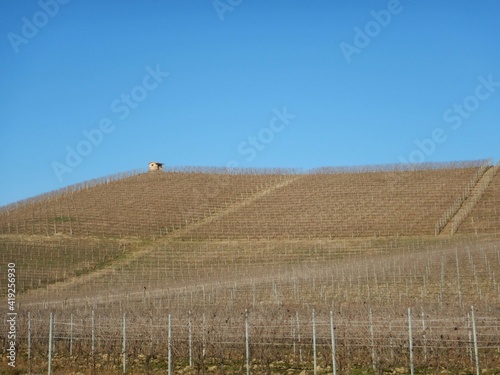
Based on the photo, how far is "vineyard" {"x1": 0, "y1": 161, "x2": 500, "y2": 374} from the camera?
17.0m

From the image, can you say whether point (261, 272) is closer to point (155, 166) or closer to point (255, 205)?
point (255, 205)

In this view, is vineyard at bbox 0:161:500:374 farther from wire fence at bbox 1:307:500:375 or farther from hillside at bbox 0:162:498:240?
hillside at bbox 0:162:498:240

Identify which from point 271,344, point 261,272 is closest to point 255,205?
point 261,272

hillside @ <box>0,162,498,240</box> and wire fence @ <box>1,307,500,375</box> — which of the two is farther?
hillside @ <box>0,162,498,240</box>

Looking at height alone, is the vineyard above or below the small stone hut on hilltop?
below

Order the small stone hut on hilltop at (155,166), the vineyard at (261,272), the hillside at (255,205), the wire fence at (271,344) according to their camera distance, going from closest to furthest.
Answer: the wire fence at (271,344), the vineyard at (261,272), the hillside at (255,205), the small stone hut on hilltop at (155,166)

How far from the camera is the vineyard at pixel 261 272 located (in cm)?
1697

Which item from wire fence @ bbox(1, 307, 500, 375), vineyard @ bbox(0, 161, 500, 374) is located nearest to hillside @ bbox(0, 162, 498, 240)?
vineyard @ bbox(0, 161, 500, 374)

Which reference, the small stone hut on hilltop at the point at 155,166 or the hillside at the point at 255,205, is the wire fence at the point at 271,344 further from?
the small stone hut on hilltop at the point at 155,166

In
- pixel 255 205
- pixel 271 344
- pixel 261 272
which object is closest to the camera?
pixel 271 344

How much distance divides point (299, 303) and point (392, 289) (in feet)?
15.6

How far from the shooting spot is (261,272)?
37719 mm

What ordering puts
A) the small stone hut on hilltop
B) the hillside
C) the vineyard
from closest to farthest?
the vineyard < the hillside < the small stone hut on hilltop

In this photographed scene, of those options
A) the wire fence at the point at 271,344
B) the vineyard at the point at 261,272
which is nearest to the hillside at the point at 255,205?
the vineyard at the point at 261,272
